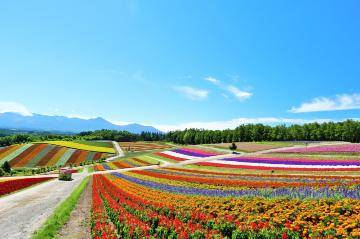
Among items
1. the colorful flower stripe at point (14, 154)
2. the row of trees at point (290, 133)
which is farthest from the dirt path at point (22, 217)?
the row of trees at point (290, 133)

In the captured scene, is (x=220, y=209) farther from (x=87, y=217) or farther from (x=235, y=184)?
(x=235, y=184)

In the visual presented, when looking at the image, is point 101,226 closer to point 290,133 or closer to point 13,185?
point 13,185

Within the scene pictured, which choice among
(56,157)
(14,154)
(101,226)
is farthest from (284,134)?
(101,226)

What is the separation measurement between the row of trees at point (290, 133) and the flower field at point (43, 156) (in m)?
69.7

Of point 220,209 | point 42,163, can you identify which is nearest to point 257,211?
point 220,209

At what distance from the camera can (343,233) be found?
9656mm

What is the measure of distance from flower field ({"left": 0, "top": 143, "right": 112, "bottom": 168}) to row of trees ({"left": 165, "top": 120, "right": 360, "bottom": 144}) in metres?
69.7

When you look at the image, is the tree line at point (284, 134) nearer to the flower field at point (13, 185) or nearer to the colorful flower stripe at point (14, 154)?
the colorful flower stripe at point (14, 154)

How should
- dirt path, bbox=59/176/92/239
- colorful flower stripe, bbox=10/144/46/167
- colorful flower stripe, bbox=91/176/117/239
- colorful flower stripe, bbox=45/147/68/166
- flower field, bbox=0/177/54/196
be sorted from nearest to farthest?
colorful flower stripe, bbox=91/176/117/239
dirt path, bbox=59/176/92/239
flower field, bbox=0/177/54/196
colorful flower stripe, bbox=10/144/46/167
colorful flower stripe, bbox=45/147/68/166

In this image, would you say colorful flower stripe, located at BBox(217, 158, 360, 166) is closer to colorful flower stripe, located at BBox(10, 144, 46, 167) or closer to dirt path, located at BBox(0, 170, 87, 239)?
dirt path, located at BBox(0, 170, 87, 239)

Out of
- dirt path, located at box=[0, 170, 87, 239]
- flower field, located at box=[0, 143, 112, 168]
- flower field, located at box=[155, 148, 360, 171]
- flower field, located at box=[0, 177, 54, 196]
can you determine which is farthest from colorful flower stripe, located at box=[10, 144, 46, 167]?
dirt path, located at box=[0, 170, 87, 239]

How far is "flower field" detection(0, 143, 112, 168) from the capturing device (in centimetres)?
8790

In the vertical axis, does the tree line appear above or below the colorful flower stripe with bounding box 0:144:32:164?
above

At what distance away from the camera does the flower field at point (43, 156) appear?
87.9 metres
